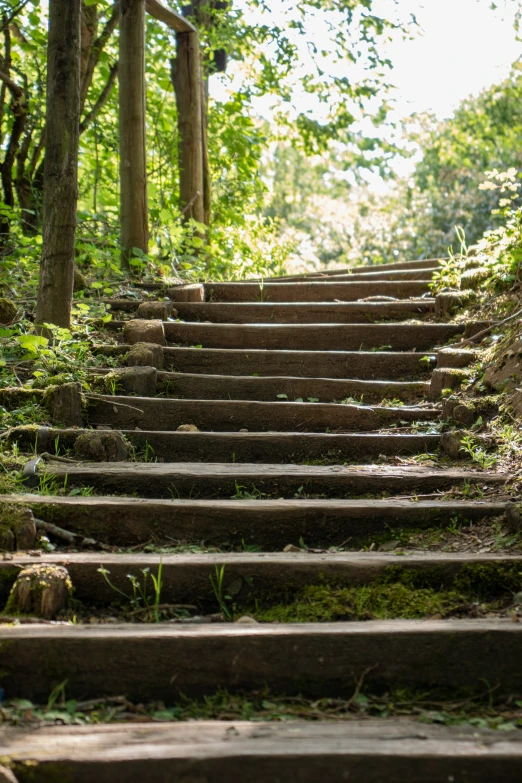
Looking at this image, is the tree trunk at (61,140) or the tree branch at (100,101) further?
the tree branch at (100,101)

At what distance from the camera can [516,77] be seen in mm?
15578

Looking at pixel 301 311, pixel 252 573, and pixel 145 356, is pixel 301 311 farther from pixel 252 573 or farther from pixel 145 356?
pixel 252 573

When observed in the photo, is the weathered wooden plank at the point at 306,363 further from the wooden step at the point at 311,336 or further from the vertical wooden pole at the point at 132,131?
the vertical wooden pole at the point at 132,131

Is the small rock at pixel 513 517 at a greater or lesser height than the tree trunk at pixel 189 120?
lesser

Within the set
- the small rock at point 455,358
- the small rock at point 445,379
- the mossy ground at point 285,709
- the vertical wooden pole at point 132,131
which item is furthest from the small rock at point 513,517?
the vertical wooden pole at point 132,131

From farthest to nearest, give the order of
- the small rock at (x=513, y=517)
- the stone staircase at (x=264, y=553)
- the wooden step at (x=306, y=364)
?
the wooden step at (x=306, y=364) → the small rock at (x=513, y=517) → the stone staircase at (x=264, y=553)

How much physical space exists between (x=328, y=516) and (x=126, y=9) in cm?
479

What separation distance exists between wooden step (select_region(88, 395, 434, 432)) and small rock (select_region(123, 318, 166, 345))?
0.80 m

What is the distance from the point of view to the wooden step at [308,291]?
564cm

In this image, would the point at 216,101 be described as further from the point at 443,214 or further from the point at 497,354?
the point at 443,214

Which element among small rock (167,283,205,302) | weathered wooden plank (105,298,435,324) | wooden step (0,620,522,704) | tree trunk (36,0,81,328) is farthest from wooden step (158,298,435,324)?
wooden step (0,620,522,704)

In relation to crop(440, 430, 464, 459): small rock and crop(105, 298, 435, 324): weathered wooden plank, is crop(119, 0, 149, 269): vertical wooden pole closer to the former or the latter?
crop(105, 298, 435, 324): weathered wooden plank

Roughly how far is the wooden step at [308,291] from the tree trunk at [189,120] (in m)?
2.08

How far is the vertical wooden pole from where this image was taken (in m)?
5.77
